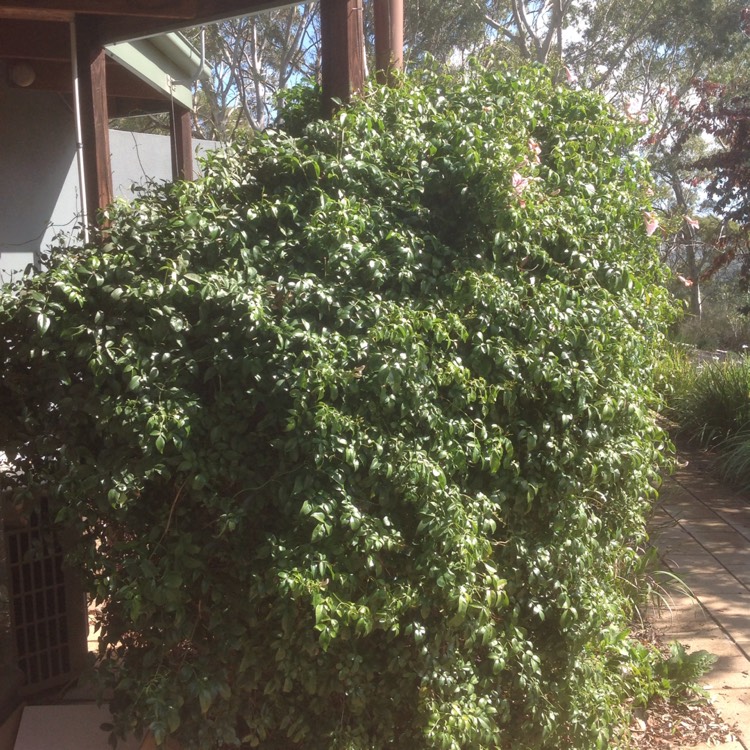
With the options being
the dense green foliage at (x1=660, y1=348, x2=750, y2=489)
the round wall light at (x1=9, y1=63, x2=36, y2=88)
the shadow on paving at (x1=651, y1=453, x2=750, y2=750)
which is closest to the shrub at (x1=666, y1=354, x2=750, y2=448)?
the dense green foliage at (x1=660, y1=348, x2=750, y2=489)

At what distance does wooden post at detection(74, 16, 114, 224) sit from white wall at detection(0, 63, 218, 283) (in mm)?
1805

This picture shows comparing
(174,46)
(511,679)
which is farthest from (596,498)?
(174,46)

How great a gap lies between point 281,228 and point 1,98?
6590 mm

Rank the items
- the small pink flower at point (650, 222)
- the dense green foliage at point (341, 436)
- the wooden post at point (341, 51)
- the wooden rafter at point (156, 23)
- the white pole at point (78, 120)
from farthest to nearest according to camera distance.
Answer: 1. the white pole at point (78, 120)
2. the wooden rafter at point (156, 23)
3. the small pink flower at point (650, 222)
4. the wooden post at point (341, 51)
5. the dense green foliage at point (341, 436)

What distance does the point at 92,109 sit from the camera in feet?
20.2

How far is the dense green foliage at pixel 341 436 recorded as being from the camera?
9.37 feet

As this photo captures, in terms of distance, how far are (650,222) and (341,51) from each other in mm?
1624

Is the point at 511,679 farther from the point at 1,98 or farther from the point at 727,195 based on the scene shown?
the point at 727,195

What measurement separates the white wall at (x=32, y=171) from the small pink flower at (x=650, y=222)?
5.31 m

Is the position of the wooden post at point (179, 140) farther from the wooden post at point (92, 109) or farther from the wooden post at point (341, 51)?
the wooden post at point (341, 51)

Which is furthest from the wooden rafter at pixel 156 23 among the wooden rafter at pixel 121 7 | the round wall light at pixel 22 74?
the round wall light at pixel 22 74

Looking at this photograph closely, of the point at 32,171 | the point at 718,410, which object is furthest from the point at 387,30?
the point at 718,410

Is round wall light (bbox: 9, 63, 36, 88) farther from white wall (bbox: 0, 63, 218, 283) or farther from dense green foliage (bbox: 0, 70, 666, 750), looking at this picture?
dense green foliage (bbox: 0, 70, 666, 750)

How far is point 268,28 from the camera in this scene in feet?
72.9
